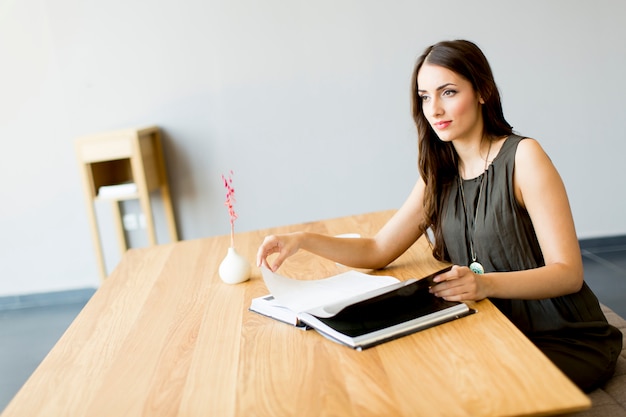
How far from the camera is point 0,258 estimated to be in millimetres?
4258

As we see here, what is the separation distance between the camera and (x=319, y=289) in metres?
1.71

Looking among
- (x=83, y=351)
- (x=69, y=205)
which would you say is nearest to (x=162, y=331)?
(x=83, y=351)

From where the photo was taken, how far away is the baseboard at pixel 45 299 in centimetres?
427

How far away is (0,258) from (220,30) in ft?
6.22

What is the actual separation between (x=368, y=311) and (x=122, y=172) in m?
2.96

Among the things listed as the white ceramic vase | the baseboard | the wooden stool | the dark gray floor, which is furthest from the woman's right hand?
the baseboard

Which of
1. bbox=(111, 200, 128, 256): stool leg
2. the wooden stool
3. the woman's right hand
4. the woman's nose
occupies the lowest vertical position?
bbox=(111, 200, 128, 256): stool leg

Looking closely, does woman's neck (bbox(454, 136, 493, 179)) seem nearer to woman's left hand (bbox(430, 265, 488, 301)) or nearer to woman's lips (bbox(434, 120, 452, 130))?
woman's lips (bbox(434, 120, 452, 130))

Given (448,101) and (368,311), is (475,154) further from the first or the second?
(368,311)

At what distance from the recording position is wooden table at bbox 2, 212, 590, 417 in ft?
3.75

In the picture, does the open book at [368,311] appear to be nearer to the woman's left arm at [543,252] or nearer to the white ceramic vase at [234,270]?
the woman's left arm at [543,252]

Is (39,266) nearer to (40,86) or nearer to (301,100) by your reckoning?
(40,86)

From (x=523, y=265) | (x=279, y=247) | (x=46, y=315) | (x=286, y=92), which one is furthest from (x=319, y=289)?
(x=46, y=315)

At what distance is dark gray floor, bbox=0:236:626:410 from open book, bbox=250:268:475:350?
191 centimetres
